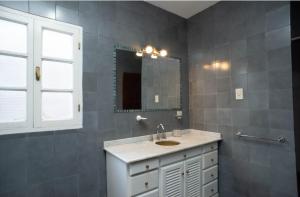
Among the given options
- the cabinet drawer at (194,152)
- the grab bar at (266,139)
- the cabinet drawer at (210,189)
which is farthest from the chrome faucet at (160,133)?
the grab bar at (266,139)

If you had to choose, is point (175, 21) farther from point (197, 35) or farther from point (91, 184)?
point (91, 184)

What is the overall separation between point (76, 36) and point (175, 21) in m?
1.52

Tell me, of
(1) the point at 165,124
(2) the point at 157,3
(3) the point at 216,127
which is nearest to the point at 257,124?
(3) the point at 216,127

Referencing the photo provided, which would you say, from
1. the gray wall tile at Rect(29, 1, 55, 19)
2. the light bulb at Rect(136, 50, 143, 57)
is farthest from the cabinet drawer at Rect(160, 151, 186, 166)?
the gray wall tile at Rect(29, 1, 55, 19)

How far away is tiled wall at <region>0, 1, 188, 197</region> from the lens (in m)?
1.42

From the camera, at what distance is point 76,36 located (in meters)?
1.70

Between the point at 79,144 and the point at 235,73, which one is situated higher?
the point at 235,73

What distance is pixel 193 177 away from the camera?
1.89m

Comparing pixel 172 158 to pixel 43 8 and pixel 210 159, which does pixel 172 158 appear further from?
pixel 43 8

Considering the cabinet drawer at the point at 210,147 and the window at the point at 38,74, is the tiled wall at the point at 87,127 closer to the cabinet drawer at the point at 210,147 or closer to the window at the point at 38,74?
the window at the point at 38,74

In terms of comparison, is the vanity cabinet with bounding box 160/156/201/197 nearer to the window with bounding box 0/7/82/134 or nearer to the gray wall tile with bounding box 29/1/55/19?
the window with bounding box 0/7/82/134

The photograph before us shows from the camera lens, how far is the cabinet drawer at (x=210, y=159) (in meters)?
2.04

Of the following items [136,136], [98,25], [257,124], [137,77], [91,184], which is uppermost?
[98,25]

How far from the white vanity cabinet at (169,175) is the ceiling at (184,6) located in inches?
74.3
